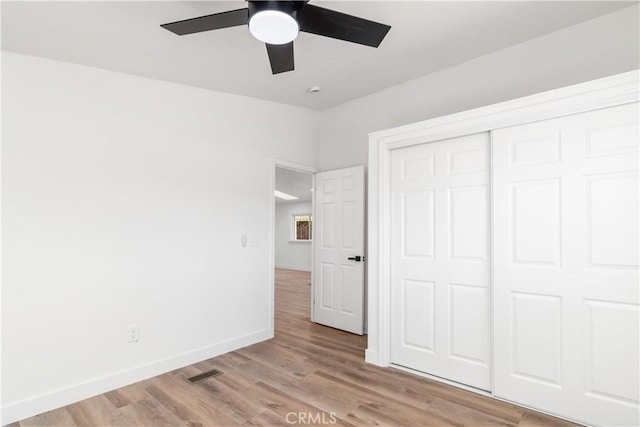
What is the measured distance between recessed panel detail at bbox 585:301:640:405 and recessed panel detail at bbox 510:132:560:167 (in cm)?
99

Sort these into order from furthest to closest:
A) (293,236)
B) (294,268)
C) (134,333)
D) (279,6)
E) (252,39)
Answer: (293,236), (294,268), (134,333), (252,39), (279,6)

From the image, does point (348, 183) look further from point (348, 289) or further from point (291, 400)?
point (291, 400)

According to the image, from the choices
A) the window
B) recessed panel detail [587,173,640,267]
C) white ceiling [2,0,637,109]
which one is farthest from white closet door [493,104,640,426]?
the window

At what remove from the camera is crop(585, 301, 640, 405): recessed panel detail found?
2.02 meters

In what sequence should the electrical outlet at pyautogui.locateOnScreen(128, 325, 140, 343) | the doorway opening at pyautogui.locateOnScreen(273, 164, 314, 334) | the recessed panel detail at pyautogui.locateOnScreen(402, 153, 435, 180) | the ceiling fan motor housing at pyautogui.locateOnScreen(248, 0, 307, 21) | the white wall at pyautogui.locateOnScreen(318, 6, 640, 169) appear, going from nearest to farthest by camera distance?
the ceiling fan motor housing at pyautogui.locateOnScreen(248, 0, 307, 21)
the white wall at pyautogui.locateOnScreen(318, 6, 640, 169)
the electrical outlet at pyautogui.locateOnScreen(128, 325, 140, 343)
the recessed panel detail at pyautogui.locateOnScreen(402, 153, 435, 180)
the doorway opening at pyautogui.locateOnScreen(273, 164, 314, 334)

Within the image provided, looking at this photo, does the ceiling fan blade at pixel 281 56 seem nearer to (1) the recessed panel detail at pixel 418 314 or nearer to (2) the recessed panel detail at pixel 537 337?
(1) the recessed panel detail at pixel 418 314

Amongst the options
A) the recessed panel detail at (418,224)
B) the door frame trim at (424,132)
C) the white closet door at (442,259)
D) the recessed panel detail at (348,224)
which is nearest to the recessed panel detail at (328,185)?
the recessed panel detail at (348,224)

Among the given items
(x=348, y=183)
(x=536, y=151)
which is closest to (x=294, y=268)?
(x=348, y=183)

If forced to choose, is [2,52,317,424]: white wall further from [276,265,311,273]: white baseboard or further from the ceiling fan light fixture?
[276,265,311,273]: white baseboard

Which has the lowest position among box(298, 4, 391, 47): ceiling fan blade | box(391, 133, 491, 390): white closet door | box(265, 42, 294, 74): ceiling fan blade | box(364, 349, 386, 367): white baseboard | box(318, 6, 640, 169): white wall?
box(364, 349, 386, 367): white baseboard

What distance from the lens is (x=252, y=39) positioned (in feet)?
8.41

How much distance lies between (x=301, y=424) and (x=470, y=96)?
309 cm

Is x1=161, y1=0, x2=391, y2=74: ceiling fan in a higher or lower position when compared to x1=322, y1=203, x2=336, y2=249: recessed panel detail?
→ higher

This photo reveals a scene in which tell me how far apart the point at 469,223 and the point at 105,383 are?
315cm
